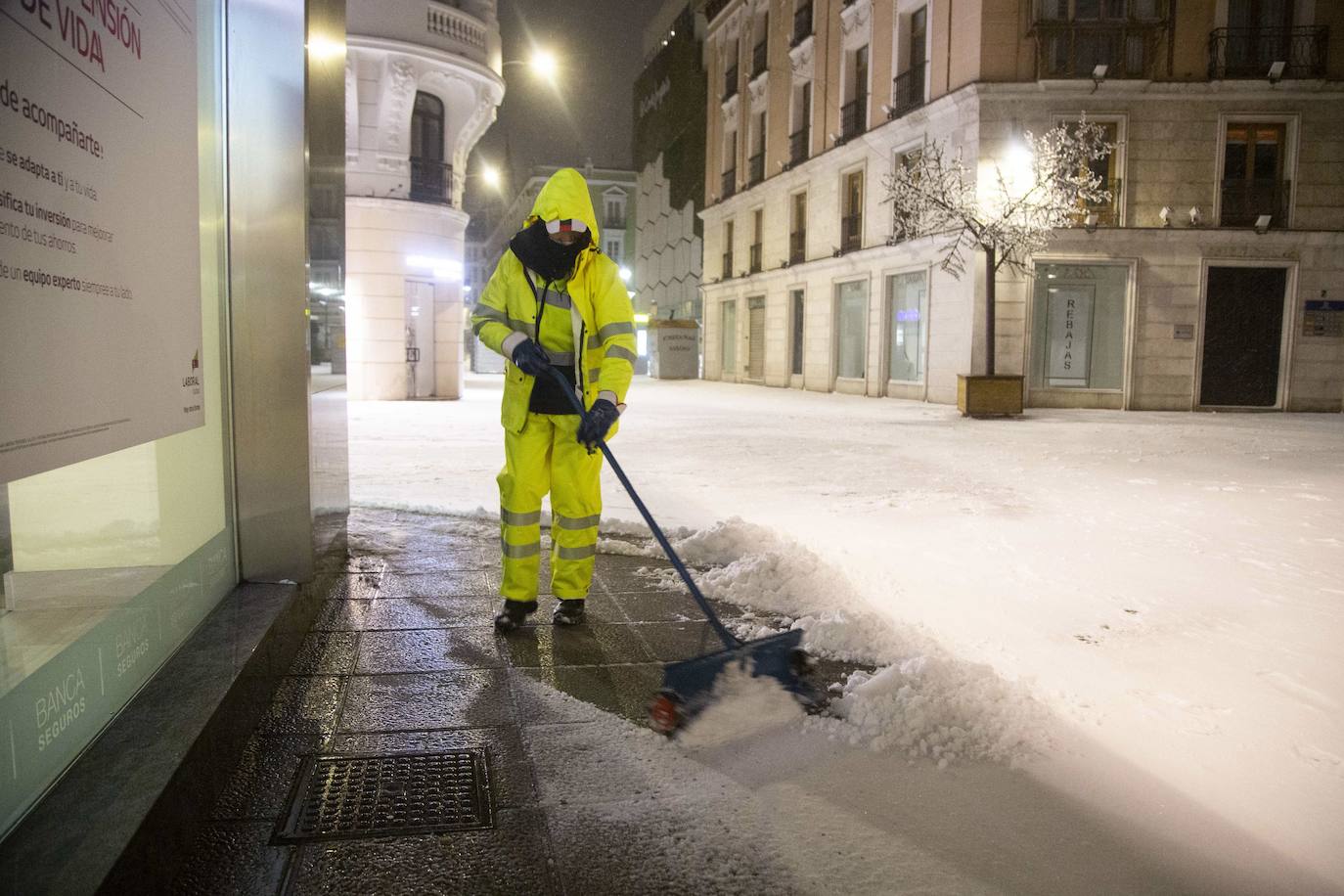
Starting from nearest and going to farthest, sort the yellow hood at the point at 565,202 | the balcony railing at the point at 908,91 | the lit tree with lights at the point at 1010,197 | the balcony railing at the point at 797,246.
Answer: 1. the yellow hood at the point at 565,202
2. the lit tree with lights at the point at 1010,197
3. the balcony railing at the point at 908,91
4. the balcony railing at the point at 797,246

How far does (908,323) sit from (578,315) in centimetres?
2084

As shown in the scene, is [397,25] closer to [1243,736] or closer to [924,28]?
[924,28]

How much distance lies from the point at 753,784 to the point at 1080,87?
843 inches

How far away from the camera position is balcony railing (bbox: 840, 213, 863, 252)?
25984 mm

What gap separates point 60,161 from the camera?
191cm

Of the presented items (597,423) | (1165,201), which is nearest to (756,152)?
(1165,201)

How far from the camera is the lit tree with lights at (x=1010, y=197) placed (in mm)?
17453

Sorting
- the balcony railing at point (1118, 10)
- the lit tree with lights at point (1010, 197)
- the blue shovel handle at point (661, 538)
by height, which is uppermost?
the balcony railing at point (1118, 10)

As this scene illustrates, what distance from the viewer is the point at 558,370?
390cm

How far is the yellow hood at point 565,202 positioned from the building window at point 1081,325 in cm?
1887

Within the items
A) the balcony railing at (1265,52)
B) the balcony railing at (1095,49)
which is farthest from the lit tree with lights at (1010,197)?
the balcony railing at (1265,52)

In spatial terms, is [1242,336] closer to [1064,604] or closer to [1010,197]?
[1010,197]

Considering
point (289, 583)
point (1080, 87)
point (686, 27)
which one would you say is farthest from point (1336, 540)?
point (686, 27)

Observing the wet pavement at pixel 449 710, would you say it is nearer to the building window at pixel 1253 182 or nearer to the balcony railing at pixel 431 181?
the balcony railing at pixel 431 181
